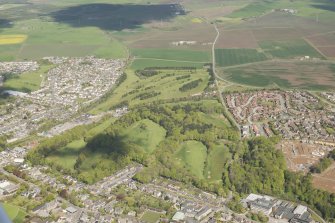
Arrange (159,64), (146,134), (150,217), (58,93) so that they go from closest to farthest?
(150,217) < (146,134) < (58,93) < (159,64)

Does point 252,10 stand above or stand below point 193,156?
above

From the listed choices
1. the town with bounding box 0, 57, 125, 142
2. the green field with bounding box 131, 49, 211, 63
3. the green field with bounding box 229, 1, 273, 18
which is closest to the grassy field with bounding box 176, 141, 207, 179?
the town with bounding box 0, 57, 125, 142

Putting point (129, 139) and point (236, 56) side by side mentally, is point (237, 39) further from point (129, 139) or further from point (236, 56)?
point (129, 139)

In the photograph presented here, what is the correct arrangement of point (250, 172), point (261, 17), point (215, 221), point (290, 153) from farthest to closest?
1. point (261, 17)
2. point (290, 153)
3. point (250, 172)
4. point (215, 221)

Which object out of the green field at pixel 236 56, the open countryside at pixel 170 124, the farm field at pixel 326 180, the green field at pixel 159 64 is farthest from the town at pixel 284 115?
the green field at pixel 159 64

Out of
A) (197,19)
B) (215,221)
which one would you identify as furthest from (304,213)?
(197,19)

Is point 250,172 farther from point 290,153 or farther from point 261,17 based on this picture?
point 261,17

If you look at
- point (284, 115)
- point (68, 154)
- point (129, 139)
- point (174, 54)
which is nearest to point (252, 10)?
point (174, 54)
